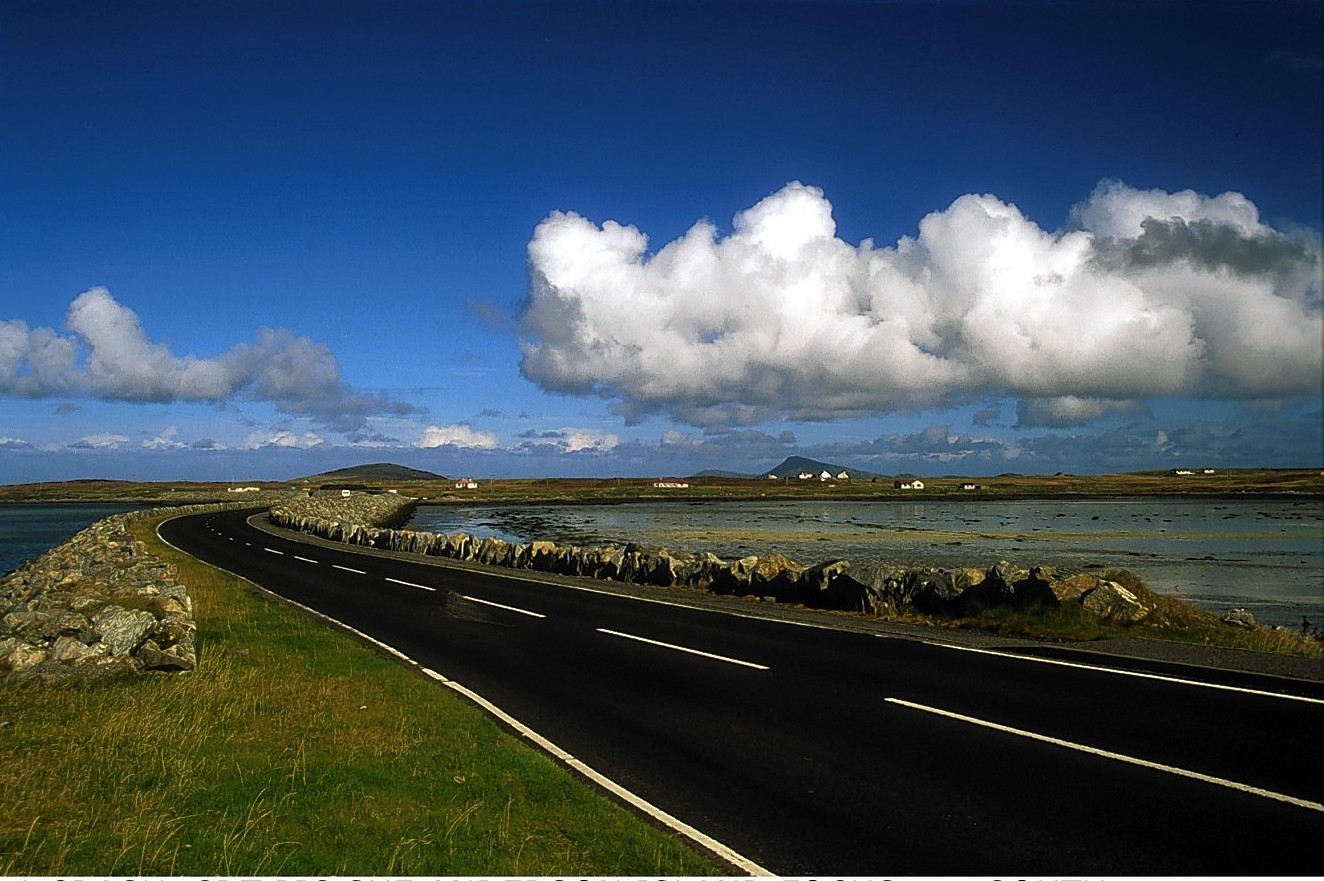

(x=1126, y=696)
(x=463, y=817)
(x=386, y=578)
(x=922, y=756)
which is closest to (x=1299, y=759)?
(x=1126, y=696)

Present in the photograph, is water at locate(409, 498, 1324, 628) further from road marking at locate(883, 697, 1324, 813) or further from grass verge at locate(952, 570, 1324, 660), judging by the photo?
road marking at locate(883, 697, 1324, 813)

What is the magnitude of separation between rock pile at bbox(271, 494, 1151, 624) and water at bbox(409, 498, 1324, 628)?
32.6 ft

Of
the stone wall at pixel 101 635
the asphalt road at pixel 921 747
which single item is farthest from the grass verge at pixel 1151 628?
the stone wall at pixel 101 635

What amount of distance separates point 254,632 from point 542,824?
12.1 m

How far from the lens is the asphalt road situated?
6.26 meters

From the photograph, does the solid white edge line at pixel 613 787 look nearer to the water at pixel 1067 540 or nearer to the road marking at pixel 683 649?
the road marking at pixel 683 649

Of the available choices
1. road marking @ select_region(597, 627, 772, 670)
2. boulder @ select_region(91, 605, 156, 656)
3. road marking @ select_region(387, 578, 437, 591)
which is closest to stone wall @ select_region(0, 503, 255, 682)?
boulder @ select_region(91, 605, 156, 656)

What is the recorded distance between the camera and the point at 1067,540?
52188 mm

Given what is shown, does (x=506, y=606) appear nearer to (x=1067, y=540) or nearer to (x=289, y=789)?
(x=289, y=789)

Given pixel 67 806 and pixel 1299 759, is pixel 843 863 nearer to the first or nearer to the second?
pixel 1299 759

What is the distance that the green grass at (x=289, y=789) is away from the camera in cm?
638

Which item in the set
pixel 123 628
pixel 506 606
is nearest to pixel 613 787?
pixel 123 628

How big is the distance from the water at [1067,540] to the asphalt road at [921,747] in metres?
15.8

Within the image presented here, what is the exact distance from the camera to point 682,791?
7758 millimetres
